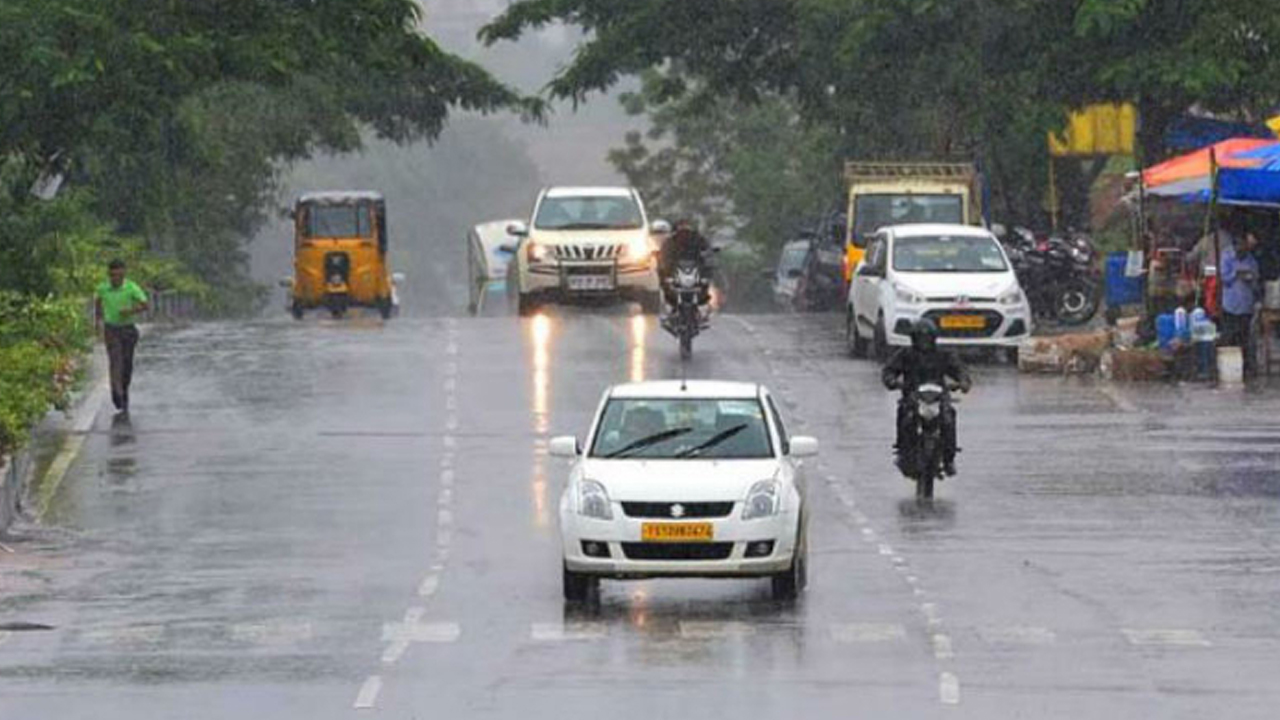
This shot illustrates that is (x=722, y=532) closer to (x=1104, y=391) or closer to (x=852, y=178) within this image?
(x=1104, y=391)

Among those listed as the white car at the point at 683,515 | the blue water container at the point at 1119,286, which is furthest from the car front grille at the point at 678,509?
the blue water container at the point at 1119,286

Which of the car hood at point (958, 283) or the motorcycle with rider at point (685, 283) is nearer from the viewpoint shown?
the car hood at point (958, 283)

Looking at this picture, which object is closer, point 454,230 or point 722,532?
point 722,532

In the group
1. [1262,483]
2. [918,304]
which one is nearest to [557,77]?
[918,304]

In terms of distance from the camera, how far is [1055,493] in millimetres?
30516

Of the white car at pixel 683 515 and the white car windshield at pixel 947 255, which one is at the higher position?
the white car windshield at pixel 947 255

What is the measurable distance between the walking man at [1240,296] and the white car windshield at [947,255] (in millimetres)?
3213

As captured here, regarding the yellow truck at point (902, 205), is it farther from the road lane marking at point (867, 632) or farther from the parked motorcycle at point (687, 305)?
the road lane marking at point (867, 632)

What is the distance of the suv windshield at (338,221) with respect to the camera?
67812 millimetres

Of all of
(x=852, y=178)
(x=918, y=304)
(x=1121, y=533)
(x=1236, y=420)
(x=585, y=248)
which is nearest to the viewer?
(x=1121, y=533)

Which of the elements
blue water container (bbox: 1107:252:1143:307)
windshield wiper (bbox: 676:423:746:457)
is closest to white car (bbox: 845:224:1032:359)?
blue water container (bbox: 1107:252:1143:307)

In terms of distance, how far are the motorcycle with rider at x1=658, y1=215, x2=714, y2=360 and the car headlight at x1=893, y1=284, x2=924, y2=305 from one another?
2350mm

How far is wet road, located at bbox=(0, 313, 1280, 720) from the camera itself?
19.8m

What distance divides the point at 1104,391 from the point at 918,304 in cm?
343
